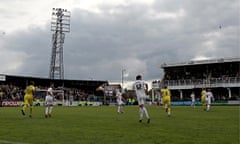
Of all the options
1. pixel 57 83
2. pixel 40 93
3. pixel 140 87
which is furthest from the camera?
pixel 57 83

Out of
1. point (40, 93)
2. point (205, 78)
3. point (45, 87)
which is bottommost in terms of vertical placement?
point (40, 93)

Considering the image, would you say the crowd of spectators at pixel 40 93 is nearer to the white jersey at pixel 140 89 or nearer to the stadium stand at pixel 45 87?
the stadium stand at pixel 45 87

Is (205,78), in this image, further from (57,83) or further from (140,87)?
(140,87)

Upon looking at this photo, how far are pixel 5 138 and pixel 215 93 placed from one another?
262 ft

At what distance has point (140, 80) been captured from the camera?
60.8 feet

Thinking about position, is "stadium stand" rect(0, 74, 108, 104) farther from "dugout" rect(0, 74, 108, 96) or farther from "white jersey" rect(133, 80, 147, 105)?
"white jersey" rect(133, 80, 147, 105)

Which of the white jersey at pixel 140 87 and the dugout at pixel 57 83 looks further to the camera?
the dugout at pixel 57 83

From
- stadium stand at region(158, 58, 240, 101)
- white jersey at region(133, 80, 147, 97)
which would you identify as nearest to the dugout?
stadium stand at region(158, 58, 240, 101)

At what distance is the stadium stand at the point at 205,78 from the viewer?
272 ft

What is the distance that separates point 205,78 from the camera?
285ft

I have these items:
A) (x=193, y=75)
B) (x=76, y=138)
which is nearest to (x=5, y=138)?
(x=76, y=138)

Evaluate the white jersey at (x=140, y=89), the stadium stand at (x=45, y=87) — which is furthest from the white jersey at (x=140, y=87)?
the stadium stand at (x=45, y=87)

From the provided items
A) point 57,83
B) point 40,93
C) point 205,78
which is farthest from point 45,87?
point 205,78

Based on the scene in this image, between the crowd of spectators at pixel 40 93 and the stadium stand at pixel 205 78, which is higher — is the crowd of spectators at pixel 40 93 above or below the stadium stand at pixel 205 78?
below
